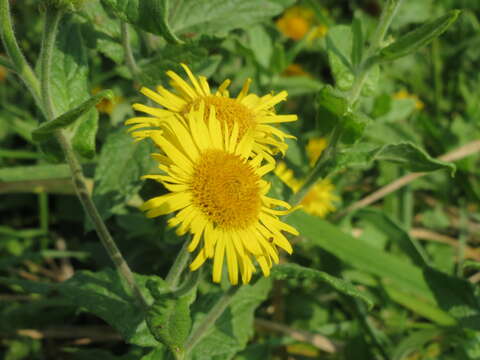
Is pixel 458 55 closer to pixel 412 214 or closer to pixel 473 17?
pixel 473 17

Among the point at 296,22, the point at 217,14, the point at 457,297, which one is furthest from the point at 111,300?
the point at 296,22

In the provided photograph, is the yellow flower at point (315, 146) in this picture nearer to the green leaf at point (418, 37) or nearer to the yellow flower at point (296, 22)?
the yellow flower at point (296, 22)

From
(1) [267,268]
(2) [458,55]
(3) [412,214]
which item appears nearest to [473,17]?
(2) [458,55]

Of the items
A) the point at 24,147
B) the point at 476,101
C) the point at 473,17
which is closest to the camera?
the point at 24,147

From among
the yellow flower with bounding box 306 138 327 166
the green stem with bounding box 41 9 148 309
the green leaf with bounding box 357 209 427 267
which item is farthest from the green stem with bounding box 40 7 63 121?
the yellow flower with bounding box 306 138 327 166

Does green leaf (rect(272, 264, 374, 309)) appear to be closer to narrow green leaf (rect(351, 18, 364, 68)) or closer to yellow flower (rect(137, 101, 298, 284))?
yellow flower (rect(137, 101, 298, 284))

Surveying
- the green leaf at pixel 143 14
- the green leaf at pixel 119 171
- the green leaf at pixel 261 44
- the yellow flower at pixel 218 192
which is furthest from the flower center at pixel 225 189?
the green leaf at pixel 261 44
